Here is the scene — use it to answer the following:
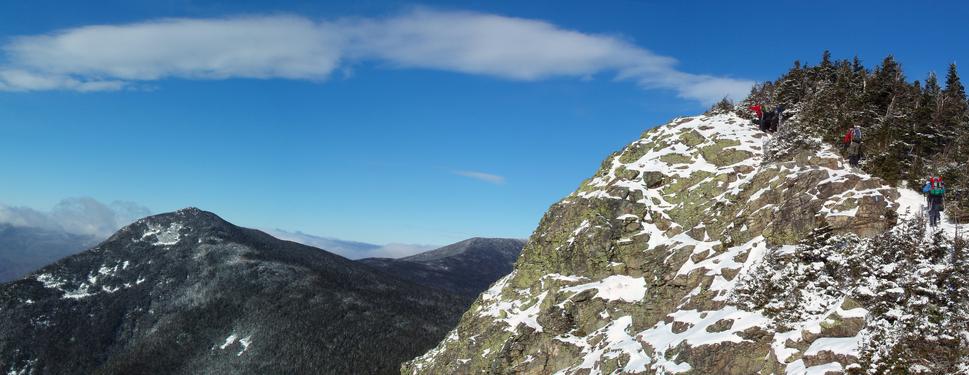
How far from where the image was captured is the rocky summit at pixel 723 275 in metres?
20.0

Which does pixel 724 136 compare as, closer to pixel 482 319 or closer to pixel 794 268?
pixel 794 268

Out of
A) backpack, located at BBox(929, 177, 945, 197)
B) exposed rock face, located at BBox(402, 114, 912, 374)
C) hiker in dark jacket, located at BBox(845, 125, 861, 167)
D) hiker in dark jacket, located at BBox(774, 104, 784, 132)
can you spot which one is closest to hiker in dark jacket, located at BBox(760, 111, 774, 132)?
hiker in dark jacket, located at BBox(774, 104, 784, 132)

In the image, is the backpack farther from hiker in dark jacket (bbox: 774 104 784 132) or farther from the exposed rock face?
hiker in dark jacket (bbox: 774 104 784 132)

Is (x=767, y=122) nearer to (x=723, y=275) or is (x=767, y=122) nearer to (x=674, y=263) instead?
(x=674, y=263)

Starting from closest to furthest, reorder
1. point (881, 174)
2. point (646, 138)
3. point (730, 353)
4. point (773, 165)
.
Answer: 1. point (730, 353)
2. point (881, 174)
3. point (773, 165)
4. point (646, 138)

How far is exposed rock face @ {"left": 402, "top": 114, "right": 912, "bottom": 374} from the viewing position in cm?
2286

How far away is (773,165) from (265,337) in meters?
181

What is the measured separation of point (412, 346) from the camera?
17188 cm

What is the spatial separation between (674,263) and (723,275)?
3.99 metres

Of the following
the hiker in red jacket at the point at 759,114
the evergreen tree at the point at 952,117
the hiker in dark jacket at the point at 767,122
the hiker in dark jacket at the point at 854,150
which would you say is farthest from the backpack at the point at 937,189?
the hiker in red jacket at the point at 759,114

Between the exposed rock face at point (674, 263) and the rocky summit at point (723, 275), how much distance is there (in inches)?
3.4

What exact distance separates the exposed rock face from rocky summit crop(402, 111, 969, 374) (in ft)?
0.29

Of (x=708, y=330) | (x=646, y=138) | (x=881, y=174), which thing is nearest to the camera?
(x=708, y=330)

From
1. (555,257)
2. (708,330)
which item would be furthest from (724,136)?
(708,330)
